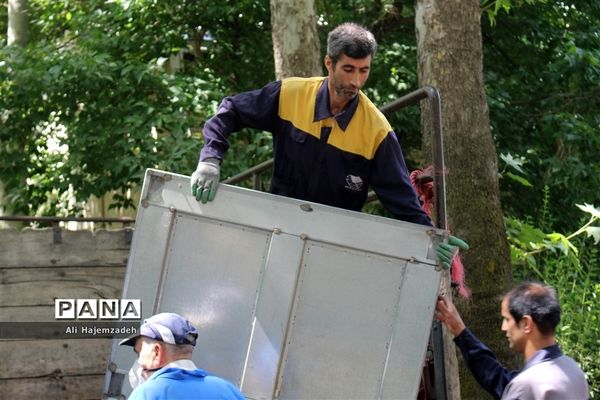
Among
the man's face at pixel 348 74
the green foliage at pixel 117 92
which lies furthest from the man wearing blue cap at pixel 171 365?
the green foliage at pixel 117 92

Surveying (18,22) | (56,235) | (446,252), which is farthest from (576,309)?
(18,22)

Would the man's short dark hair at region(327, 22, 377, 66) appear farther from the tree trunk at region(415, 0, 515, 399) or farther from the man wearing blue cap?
the tree trunk at region(415, 0, 515, 399)

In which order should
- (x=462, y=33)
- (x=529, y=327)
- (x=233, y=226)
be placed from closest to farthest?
1. (x=529, y=327)
2. (x=233, y=226)
3. (x=462, y=33)

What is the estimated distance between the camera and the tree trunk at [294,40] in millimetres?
7750

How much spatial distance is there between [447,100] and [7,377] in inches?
121

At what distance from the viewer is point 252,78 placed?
38.8 feet

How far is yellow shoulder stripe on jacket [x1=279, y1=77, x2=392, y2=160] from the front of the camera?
4.66m

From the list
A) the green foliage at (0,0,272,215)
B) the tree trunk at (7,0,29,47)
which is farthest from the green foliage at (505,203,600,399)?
the tree trunk at (7,0,29,47)

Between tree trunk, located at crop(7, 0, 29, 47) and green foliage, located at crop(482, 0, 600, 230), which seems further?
tree trunk, located at crop(7, 0, 29, 47)

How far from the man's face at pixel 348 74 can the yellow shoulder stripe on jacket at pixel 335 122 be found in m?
0.13

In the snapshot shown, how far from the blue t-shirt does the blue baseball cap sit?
0.12m

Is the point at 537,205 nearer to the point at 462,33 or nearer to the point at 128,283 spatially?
the point at 462,33

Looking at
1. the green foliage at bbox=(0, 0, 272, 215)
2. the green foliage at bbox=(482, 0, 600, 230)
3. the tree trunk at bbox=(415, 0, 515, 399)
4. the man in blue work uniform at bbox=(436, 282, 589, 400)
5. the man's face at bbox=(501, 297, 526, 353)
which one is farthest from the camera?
the green foliage at bbox=(482, 0, 600, 230)

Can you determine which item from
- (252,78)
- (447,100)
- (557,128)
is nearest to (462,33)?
(447,100)
